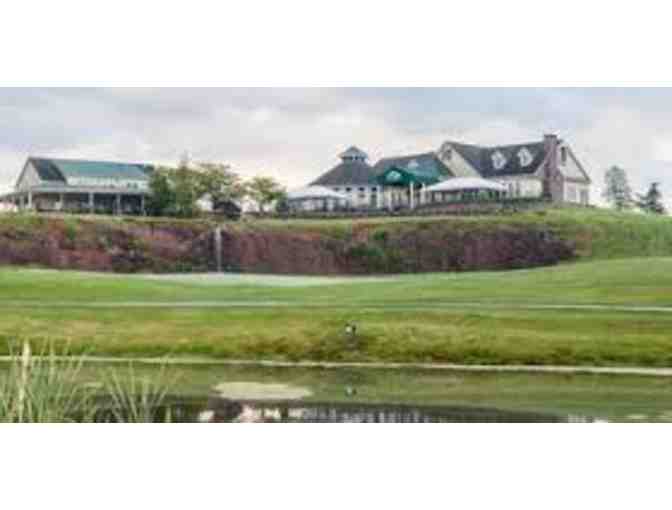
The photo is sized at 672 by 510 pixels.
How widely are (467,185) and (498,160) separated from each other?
1.12 ft

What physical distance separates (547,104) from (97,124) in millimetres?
3820

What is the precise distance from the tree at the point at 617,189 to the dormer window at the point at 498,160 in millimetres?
865

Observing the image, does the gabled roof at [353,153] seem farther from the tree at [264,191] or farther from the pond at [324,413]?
the pond at [324,413]

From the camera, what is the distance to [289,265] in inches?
396

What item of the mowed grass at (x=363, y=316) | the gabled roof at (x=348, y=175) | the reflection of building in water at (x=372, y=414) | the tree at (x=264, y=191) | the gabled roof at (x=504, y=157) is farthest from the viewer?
the tree at (x=264, y=191)

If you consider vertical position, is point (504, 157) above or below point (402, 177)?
above

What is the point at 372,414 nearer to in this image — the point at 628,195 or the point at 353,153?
the point at 353,153

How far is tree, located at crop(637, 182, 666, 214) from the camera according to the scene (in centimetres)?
959

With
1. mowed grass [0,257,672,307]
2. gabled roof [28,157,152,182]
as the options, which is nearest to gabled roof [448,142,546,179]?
mowed grass [0,257,672,307]

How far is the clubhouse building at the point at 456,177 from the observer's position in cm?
964

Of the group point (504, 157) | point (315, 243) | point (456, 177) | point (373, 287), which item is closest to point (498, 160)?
point (504, 157)

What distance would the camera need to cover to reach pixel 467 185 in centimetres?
992

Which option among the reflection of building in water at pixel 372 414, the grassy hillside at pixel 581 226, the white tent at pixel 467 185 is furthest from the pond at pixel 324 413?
the white tent at pixel 467 185
